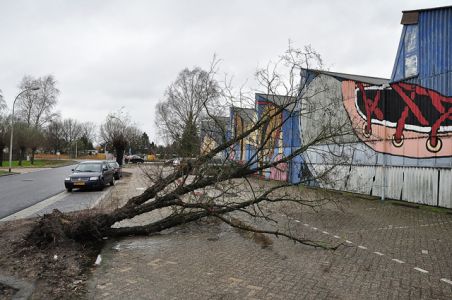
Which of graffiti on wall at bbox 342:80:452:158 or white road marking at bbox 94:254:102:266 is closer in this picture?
white road marking at bbox 94:254:102:266

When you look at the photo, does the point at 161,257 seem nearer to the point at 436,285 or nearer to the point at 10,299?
the point at 10,299

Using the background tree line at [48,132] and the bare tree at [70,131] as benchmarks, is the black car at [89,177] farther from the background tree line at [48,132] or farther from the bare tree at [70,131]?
the bare tree at [70,131]

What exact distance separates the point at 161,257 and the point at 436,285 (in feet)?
13.4

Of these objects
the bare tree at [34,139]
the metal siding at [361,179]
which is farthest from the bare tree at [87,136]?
the metal siding at [361,179]

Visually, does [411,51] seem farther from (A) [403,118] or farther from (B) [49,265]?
(B) [49,265]

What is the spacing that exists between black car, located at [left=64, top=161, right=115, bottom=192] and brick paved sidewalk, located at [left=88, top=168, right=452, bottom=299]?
11061mm

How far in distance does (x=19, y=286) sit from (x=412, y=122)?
13.0 m

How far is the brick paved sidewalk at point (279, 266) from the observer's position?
479cm

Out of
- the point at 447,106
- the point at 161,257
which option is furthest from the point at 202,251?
the point at 447,106

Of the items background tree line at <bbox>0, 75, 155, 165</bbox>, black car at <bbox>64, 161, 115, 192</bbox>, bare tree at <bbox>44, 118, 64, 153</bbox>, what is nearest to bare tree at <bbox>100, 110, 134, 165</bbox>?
background tree line at <bbox>0, 75, 155, 165</bbox>

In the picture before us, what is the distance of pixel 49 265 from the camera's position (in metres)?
5.83

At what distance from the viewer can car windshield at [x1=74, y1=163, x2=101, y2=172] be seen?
1975cm

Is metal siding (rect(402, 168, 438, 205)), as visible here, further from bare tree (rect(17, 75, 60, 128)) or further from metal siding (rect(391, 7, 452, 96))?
bare tree (rect(17, 75, 60, 128))

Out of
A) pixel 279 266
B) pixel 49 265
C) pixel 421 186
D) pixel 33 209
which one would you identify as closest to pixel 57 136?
pixel 33 209
